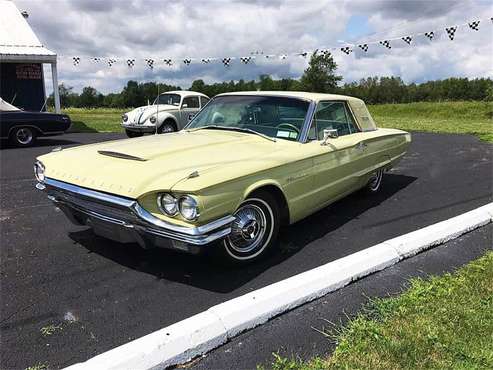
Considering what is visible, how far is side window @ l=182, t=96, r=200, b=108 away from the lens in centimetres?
1513

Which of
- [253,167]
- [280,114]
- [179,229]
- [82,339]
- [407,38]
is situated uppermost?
[407,38]

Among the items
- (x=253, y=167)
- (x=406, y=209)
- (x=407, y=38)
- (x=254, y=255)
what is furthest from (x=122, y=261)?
(x=407, y=38)

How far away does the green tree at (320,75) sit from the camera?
160ft

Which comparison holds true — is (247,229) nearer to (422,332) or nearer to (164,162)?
(164,162)

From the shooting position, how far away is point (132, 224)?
130 inches

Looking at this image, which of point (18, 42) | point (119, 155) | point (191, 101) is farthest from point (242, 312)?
point (18, 42)

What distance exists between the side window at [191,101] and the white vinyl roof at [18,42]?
540 cm

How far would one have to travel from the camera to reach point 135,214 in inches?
127

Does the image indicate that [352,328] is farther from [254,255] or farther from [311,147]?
[311,147]

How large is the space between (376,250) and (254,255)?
3.56 ft

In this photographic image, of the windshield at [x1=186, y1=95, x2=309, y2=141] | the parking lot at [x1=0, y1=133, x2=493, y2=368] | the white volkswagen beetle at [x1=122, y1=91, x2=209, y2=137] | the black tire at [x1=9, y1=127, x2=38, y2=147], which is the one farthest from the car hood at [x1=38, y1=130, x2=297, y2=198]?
the white volkswagen beetle at [x1=122, y1=91, x2=209, y2=137]

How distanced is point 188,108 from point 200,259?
1174 cm

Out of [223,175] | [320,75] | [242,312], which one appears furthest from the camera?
[320,75]

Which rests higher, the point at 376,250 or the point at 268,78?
the point at 268,78
